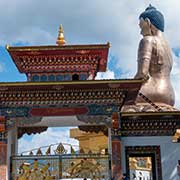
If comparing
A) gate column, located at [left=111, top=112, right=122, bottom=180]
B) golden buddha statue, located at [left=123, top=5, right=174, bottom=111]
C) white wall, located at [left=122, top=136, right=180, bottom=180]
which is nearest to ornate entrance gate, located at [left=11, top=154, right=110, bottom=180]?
gate column, located at [left=111, top=112, right=122, bottom=180]

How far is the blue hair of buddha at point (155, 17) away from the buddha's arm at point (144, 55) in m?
1.13

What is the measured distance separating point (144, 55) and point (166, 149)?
7.72 meters

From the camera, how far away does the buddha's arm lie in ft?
64.0

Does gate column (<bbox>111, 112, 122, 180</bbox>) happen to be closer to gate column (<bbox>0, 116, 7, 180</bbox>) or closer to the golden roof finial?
gate column (<bbox>0, 116, 7, 180</bbox>)

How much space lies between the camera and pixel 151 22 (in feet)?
71.6

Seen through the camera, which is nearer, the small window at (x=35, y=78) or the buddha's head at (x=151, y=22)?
the small window at (x=35, y=78)

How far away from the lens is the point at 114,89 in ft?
39.9

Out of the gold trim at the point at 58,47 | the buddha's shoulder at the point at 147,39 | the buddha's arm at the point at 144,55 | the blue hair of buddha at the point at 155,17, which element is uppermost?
the blue hair of buddha at the point at 155,17

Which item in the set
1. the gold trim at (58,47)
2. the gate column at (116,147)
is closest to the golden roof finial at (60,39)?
the gold trim at (58,47)

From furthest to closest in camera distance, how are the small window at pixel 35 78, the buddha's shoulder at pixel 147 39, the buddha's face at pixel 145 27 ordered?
the buddha's face at pixel 145 27
the buddha's shoulder at pixel 147 39
the small window at pixel 35 78

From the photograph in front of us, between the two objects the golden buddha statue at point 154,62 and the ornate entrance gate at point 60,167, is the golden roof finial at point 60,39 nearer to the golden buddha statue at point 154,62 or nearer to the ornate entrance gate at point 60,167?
the golden buddha statue at point 154,62

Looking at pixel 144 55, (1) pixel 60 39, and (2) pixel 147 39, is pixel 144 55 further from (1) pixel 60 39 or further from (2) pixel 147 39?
(1) pixel 60 39

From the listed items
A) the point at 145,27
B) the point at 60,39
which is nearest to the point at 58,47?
the point at 60,39

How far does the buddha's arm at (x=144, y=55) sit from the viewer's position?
19500 millimetres
